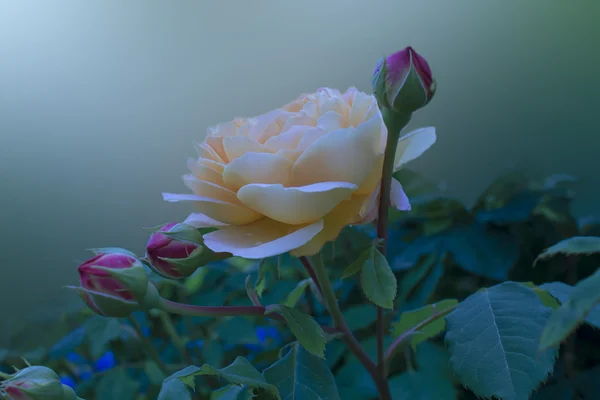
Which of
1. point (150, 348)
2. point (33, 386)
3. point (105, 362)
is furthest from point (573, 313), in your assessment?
point (105, 362)

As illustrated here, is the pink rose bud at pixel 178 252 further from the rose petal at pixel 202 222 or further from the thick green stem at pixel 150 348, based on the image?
the thick green stem at pixel 150 348

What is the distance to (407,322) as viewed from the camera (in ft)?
1.16

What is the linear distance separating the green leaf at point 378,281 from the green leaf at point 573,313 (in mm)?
90

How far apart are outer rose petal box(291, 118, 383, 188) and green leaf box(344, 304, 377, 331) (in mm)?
256

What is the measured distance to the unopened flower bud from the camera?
0.84ft

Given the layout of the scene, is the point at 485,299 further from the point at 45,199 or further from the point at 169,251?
the point at 45,199

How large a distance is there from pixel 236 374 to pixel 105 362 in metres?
0.53

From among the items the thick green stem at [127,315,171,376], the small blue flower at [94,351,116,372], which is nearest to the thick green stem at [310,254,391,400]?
the thick green stem at [127,315,171,376]

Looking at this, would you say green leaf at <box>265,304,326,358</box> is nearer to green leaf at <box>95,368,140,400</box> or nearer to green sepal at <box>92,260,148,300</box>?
green sepal at <box>92,260,148,300</box>

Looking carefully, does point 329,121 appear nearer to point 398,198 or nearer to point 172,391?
point 398,198

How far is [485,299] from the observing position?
255mm

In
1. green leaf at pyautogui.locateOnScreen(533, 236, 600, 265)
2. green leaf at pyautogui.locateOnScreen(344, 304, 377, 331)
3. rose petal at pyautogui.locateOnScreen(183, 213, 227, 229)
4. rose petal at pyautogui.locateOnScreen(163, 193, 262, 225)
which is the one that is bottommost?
green leaf at pyautogui.locateOnScreen(344, 304, 377, 331)

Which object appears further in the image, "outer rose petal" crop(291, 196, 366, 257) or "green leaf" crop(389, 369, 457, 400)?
"green leaf" crop(389, 369, 457, 400)

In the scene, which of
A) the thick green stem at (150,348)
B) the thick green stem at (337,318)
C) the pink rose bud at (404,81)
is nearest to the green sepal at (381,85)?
the pink rose bud at (404,81)
